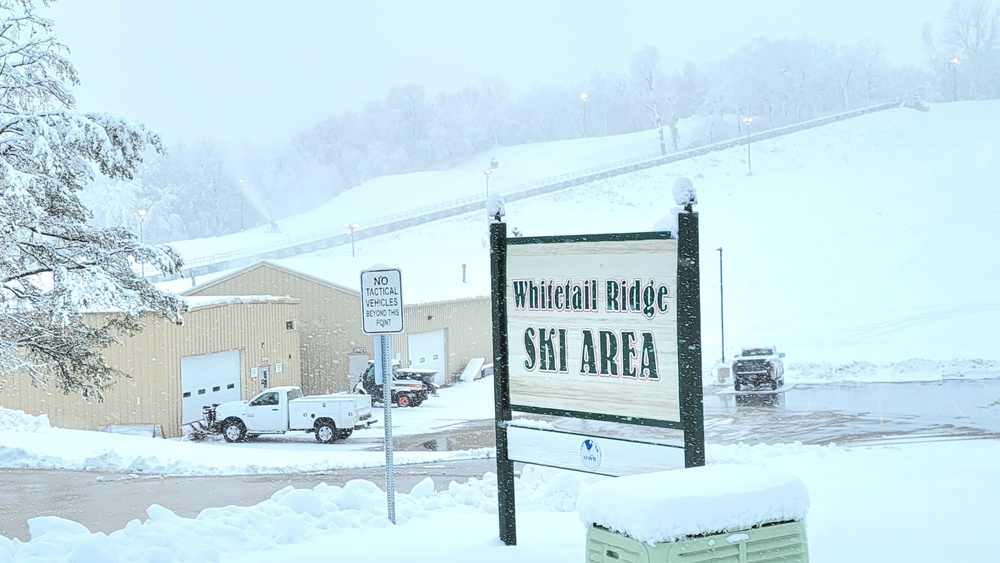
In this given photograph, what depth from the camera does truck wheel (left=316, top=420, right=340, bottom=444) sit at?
25.4m

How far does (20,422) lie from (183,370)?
6162mm

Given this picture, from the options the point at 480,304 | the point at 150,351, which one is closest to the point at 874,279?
the point at 480,304

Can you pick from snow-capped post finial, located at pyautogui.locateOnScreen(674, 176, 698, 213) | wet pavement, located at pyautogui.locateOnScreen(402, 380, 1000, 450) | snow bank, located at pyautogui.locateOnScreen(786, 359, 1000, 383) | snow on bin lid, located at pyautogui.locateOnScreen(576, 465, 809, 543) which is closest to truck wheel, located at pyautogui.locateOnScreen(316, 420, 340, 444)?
wet pavement, located at pyautogui.locateOnScreen(402, 380, 1000, 450)

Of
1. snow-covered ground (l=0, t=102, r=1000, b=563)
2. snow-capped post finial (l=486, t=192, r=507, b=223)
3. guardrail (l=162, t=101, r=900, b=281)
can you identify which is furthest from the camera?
guardrail (l=162, t=101, r=900, b=281)

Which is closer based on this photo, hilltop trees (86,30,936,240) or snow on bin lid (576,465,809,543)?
snow on bin lid (576,465,809,543)

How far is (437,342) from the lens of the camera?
1668 inches

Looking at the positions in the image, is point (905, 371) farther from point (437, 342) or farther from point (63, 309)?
point (63, 309)

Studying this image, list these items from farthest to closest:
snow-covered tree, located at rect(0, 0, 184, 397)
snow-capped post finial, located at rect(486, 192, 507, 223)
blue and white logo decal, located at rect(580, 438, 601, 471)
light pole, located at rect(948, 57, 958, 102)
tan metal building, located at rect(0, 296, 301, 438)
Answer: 1. light pole, located at rect(948, 57, 958, 102)
2. tan metal building, located at rect(0, 296, 301, 438)
3. snow-covered tree, located at rect(0, 0, 184, 397)
4. snow-capped post finial, located at rect(486, 192, 507, 223)
5. blue and white logo decal, located at rect(580, 438, 601, 471)

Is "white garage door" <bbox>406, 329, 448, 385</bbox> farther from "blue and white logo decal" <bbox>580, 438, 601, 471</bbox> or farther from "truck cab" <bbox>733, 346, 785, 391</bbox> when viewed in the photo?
"blue and white logo decal" <bbox>580, 438, 601, 471</bbox>

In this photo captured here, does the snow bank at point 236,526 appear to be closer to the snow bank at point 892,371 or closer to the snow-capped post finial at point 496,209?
the snow-capped post finial at point 496,209

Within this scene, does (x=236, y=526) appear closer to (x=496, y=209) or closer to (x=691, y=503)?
(x=496, y=209)

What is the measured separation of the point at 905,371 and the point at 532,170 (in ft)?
299

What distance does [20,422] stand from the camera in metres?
25.1

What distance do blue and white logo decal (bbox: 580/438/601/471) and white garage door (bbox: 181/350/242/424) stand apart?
25690 millimetres
